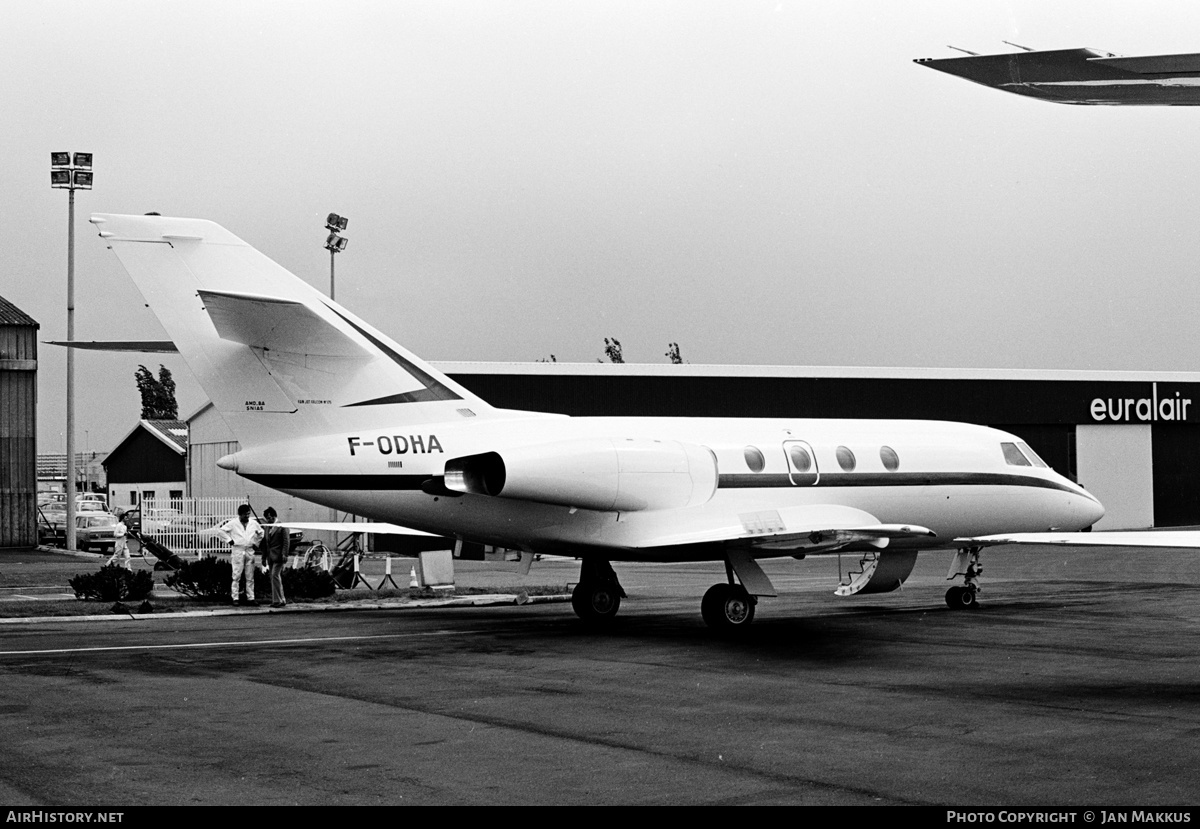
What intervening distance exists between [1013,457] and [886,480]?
306 centimetres

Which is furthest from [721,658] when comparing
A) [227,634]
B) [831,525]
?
[227,634]

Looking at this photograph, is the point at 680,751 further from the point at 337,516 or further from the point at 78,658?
the point at 337,516

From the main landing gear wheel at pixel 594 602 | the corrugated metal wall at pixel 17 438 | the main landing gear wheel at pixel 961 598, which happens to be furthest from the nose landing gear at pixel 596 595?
the corrugated metal wall at pixel 17 438

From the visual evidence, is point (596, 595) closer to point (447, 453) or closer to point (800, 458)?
point (447, 453)

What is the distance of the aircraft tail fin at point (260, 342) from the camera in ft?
56.0

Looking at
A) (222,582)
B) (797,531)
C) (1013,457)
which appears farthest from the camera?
(222,582)

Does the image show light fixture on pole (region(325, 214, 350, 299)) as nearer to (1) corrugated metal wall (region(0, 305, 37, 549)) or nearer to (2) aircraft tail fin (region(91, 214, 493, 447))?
(1) corrugated metal wall (region(0, 305, 37, 549))

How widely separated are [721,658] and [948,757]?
6.23 m

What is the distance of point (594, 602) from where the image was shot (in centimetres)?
1959

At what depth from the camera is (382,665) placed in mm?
14586

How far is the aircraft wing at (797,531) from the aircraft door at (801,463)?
15.1 inches

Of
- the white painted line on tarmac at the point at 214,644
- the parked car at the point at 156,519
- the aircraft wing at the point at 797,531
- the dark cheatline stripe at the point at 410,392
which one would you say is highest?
the dark cheatline stripe at the point at 410,392

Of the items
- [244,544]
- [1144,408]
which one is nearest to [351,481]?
[244,544]

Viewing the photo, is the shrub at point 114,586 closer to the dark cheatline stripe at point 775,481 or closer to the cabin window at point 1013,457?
the dark cheatline stripe at point 775,481
